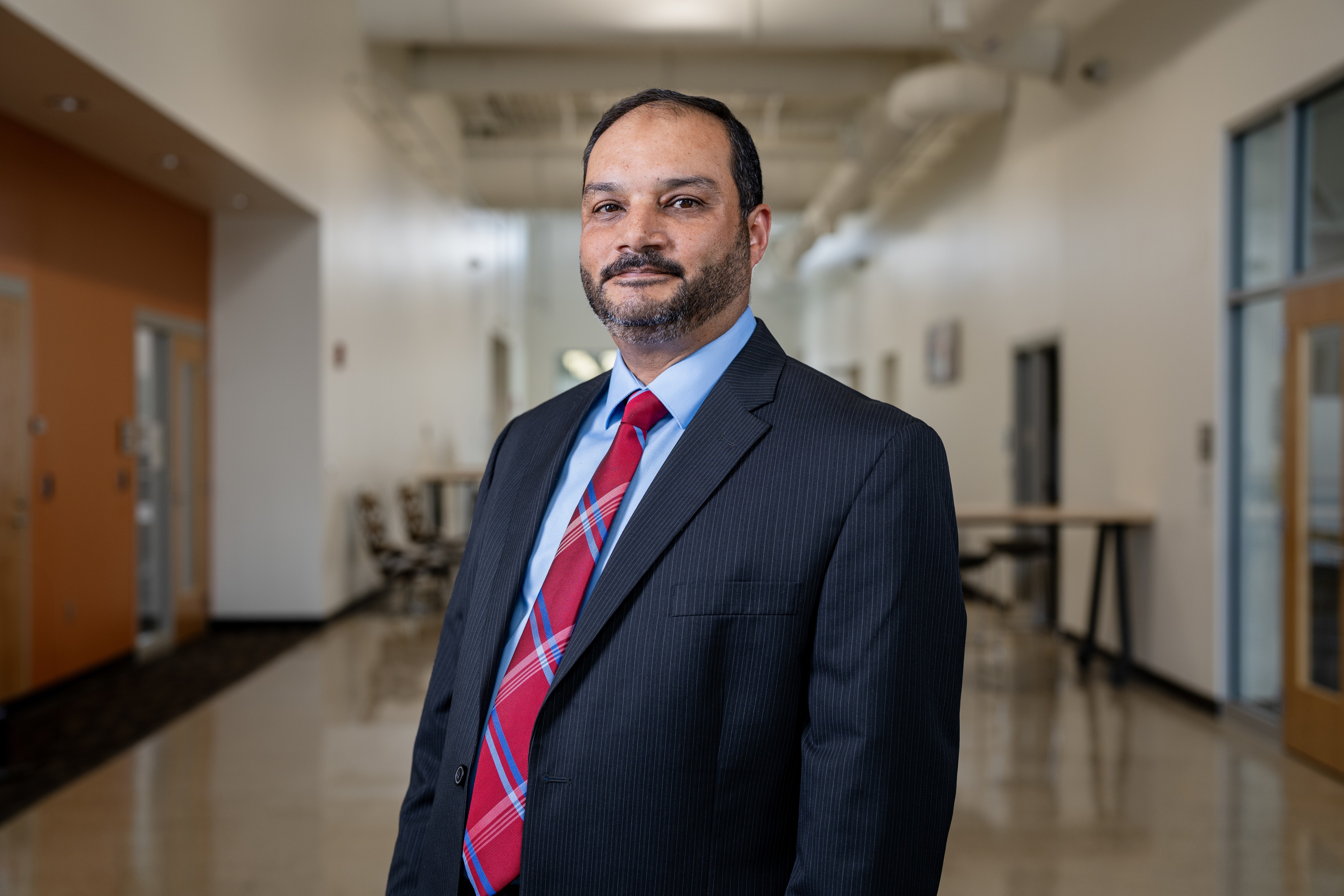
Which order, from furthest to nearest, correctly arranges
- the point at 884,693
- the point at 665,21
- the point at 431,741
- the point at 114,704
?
1. the point at 665,21
2. the point at 114,704
3. the point at 431,741
4. the point at 884,693

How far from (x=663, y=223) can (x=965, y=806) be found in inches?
141

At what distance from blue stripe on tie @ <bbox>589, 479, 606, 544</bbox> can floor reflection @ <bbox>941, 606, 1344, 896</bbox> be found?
2612 mm

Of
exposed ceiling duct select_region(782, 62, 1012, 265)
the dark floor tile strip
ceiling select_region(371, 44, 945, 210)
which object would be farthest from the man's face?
exposed ceiling duct select_region(782, 62, 1012, 265)

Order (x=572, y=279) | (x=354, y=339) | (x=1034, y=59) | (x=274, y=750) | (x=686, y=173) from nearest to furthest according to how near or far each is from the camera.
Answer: (x=686, y=173) → (x=274, y=750) → (x=572, y=279) → (x=1034, y=59) → (x=354, y=339)

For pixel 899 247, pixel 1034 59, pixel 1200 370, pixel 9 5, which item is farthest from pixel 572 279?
pixel 899 247

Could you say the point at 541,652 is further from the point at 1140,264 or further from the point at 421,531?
the point at 421,531

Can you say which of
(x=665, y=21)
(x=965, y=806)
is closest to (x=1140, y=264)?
(x=665, y=21)

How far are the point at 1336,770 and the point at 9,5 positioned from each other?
6.18 m

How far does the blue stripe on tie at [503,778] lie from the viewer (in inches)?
51.4

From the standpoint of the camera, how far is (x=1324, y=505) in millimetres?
4887

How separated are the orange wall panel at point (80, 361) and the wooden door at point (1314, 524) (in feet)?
21.1

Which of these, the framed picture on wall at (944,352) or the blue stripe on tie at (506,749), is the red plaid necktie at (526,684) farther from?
the framed picture on wall at (944,352)

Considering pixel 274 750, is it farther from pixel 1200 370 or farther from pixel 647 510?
pixel 1200 370

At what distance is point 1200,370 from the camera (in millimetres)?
5957
